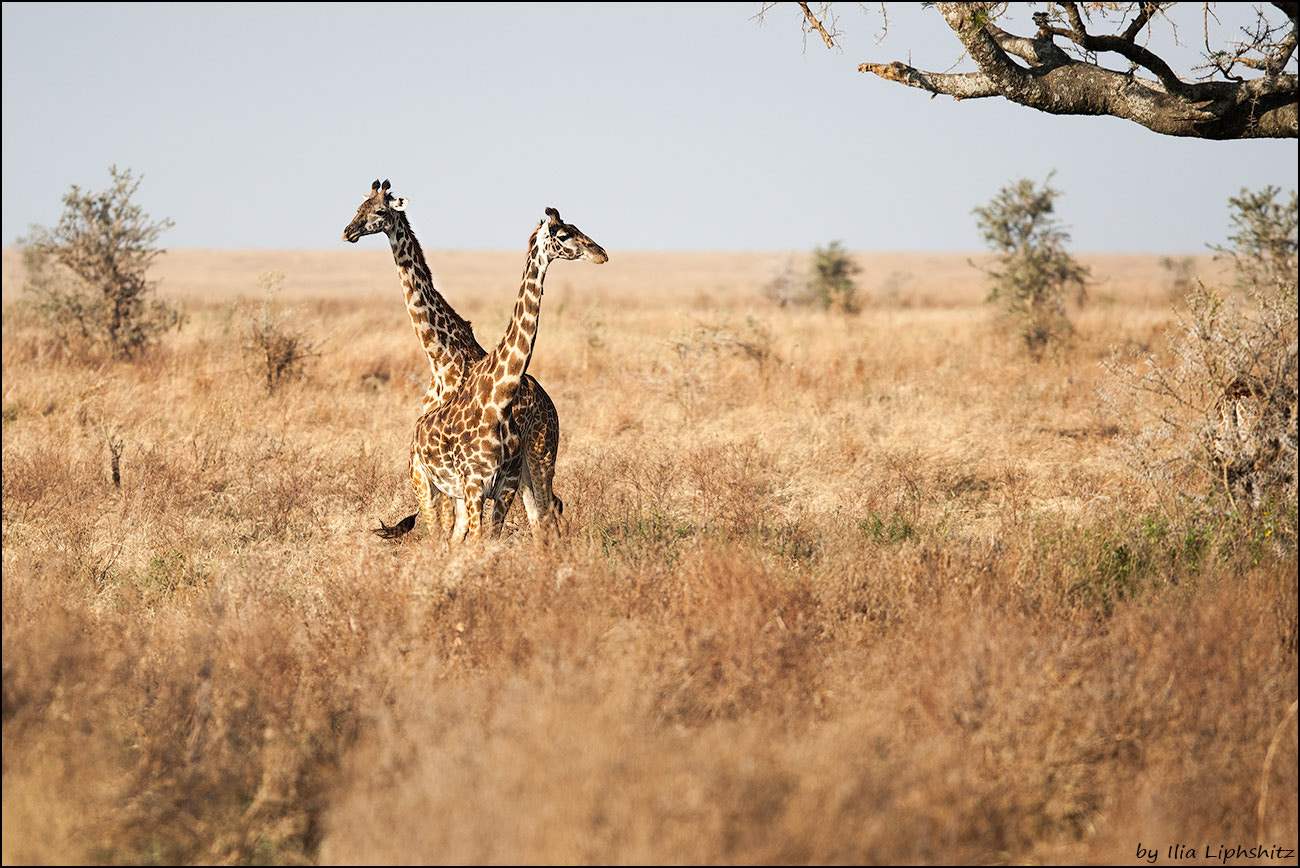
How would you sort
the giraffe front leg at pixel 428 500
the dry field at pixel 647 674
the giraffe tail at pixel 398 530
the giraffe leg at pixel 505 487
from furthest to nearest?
the giraffe tail at pixel 398 530, the giraffe front leg at pixel 428 500, the giraffe leg at pixel 505 487, the dry field at pixel 647 674

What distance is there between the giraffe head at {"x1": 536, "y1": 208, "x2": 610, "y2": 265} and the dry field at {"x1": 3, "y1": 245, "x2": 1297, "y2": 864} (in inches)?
66.7

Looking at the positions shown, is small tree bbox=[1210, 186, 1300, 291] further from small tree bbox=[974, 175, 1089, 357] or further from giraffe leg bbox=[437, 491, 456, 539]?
giraffe leg bbox=[437, 491, 456, 539]

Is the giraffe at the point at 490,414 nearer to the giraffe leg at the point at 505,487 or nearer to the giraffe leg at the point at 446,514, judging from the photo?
the giraffe leg at the point at 505,487

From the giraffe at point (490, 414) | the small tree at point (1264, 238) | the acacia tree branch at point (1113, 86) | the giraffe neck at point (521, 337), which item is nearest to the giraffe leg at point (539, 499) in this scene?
the giraffe at point (490, 414)

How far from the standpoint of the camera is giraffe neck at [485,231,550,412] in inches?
236

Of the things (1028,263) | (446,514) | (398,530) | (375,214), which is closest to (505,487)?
(446,514)

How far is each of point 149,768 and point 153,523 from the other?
14.2 feet

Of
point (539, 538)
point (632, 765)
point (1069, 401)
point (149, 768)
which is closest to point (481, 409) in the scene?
point (539, 538)

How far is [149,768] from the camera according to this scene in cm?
377

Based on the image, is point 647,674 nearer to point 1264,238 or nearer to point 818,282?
point 1264,238

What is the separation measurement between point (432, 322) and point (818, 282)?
72.7 feet

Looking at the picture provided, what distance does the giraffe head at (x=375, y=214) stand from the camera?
6.64 metres

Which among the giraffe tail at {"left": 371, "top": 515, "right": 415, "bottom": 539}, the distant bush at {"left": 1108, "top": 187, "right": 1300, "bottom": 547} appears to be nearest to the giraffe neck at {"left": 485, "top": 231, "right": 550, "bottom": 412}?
the giraffe tail at {"left": 371, "top": 515, "right": 415, "bottom": 539}

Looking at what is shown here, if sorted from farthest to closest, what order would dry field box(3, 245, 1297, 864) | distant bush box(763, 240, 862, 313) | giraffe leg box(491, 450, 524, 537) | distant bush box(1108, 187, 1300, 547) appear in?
distant bush box(763, 240, 862, 313)
giraffe leg box(491, 450, 524, 537)
distant bush box(1108, 187, 1300, 547)
dry field box(3, 245, 1297, 864)
